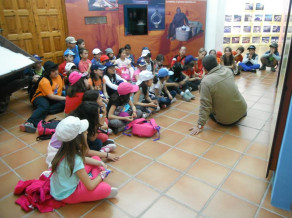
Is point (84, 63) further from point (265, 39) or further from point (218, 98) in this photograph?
point (265, 39)

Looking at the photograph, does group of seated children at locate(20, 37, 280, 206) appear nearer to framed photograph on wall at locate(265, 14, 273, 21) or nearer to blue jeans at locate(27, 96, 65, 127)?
blue jeans at locate(27, 96, 65, 127)

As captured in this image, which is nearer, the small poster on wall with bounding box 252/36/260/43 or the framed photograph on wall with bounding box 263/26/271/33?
the framed photograph on wall with bounding box 263/26/271/33

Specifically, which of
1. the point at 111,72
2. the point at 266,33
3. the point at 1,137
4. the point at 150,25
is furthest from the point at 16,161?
the point at 266,33

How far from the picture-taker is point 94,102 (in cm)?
290

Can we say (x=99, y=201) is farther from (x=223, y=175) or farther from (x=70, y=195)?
(x=223, y=175)

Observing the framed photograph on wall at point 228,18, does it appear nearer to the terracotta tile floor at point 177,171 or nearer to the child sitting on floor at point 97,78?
the terracotta tile floor at point 177,171

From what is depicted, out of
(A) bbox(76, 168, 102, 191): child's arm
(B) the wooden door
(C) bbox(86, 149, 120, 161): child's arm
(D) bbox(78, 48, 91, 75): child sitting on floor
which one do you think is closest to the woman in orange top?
(D) bbox(78, 48, 91, 75): child sitting on floor

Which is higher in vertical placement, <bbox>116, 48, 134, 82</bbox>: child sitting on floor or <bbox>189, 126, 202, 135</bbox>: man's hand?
<bbox>116, 48, 134, 82</bbox>: child sitting on floor

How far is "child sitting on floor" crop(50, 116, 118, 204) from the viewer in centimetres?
204

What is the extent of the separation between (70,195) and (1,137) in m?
2.08

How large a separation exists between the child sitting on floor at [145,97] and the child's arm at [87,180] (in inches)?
81.5

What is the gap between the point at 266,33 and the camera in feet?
34.7

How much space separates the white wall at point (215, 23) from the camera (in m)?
8.14

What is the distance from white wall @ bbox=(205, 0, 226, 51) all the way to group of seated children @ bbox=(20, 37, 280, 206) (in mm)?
1315
